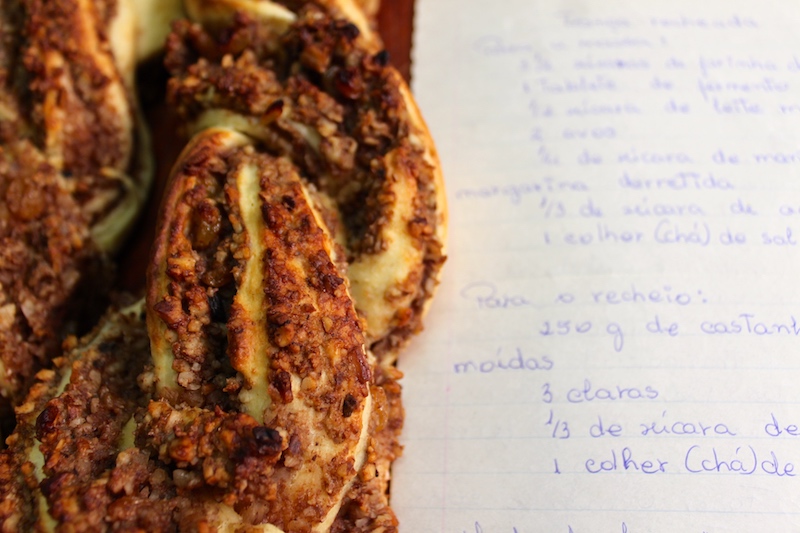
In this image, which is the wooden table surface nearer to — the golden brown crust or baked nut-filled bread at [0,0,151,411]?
baked nut-filled bread at [0,0,151,411]

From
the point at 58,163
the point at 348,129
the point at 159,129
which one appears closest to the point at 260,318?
the point at 348,129

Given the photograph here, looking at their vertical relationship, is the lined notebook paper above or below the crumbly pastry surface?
below

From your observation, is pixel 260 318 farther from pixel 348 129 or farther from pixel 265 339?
pixel 348 129

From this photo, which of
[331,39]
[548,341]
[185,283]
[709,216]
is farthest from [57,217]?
[709,216]

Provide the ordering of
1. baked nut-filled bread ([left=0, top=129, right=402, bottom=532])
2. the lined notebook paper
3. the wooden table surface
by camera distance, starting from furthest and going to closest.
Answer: the wooden table surface < the lined notebook paper < baked nut-filled bread ([left=0, top=129, right=402, bottom=532])

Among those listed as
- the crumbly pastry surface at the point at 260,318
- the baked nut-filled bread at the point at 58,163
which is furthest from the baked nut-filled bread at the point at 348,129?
the baked nut-filled bread at the point at 58,163

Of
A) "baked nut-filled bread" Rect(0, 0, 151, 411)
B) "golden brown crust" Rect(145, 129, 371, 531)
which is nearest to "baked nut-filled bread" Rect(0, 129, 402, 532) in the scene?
"golden brown crust" Rect(145, 129, 371, 531)

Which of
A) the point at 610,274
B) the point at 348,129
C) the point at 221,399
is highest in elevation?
the point at 348,129
